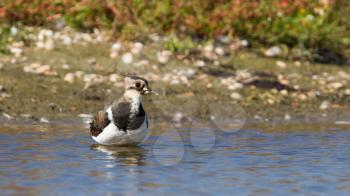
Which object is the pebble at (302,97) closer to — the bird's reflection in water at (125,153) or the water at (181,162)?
the water at (181,162)

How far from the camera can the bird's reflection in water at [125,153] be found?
9891mm

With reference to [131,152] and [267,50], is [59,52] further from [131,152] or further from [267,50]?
[131,152]

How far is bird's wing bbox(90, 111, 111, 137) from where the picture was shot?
424 inches

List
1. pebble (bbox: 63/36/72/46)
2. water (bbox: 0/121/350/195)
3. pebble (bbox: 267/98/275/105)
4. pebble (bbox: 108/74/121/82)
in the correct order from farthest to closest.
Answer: pebble (bbox: 63/36/72/46) < pebble (bbox: 108/74/121/82) < pebble (bbox: 267/98/275/105) < water (bbox: 0/121/350/195)

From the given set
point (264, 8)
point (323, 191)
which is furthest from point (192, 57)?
point (323, 191)

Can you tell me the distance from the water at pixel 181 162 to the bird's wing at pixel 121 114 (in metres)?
0.34

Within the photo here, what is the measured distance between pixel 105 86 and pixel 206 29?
2652mm

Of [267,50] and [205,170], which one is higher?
[267,50]

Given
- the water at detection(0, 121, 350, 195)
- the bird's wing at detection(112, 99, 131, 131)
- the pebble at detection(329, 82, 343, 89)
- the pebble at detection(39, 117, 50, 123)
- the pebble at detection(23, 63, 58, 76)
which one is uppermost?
the pebble at detection(23, 63, 58, 76)

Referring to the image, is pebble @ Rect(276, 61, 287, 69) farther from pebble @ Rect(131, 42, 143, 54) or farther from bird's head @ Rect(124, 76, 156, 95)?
bird's head @ Rect(124, 76, 156, 95)

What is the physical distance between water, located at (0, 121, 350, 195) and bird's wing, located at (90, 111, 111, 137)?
212 millimetres

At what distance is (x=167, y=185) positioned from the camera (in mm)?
8312

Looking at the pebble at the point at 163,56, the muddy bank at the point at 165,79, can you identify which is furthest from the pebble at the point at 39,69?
the pebble at the point at 163,56

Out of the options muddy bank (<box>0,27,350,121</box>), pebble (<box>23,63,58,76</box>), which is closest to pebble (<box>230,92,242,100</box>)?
muddy bank (<box>0,27,350,121</box>)
